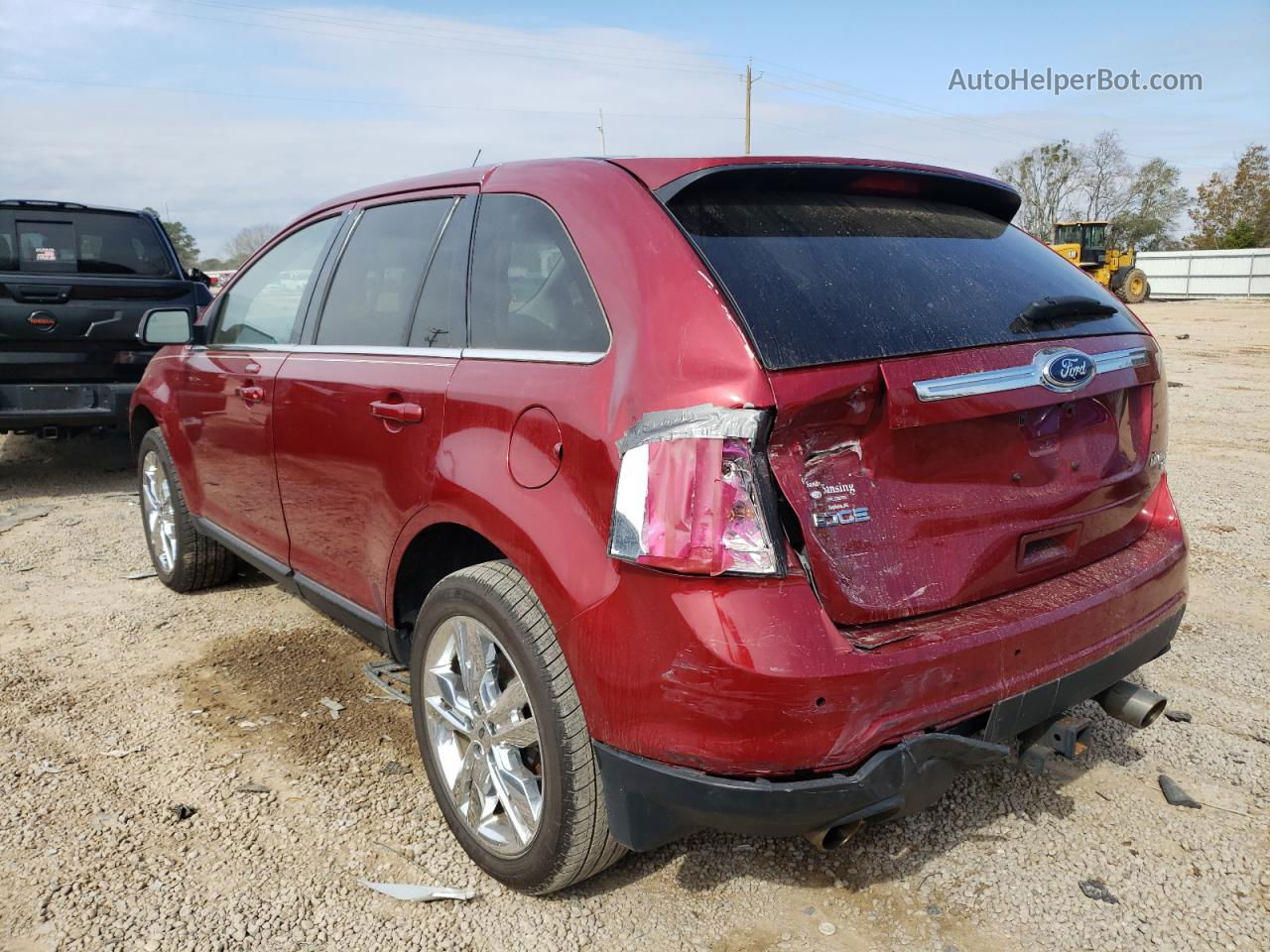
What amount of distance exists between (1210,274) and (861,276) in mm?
45576

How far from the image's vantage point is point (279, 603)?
463 centimetres

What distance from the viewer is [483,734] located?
97.9 inches

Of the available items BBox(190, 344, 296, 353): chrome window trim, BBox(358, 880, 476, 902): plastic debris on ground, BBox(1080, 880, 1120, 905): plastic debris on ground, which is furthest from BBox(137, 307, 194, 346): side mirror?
BBox(1080, 880, 1120, 905): plastic debris on ground

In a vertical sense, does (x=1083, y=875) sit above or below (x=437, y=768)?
below

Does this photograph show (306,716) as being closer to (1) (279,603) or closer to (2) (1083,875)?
(1) (279,603)

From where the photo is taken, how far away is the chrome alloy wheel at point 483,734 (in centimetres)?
237

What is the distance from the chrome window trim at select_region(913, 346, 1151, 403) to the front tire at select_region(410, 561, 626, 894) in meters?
0.97

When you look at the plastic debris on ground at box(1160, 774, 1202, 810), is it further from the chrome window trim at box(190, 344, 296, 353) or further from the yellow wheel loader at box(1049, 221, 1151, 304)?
the yellow wheel loader at box(1049, 221, 1151, 304)

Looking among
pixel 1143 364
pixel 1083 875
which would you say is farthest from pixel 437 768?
pixel 1143 364

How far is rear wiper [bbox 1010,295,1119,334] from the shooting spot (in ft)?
7.61

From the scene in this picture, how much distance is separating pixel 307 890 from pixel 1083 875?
1989 millimetres

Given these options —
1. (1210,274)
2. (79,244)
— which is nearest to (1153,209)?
(1210,274)

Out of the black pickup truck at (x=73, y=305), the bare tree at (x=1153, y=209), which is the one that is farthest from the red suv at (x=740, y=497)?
A: the bare tree at (x=1153, y=209)

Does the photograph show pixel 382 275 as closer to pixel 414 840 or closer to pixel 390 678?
pixel 390 678
